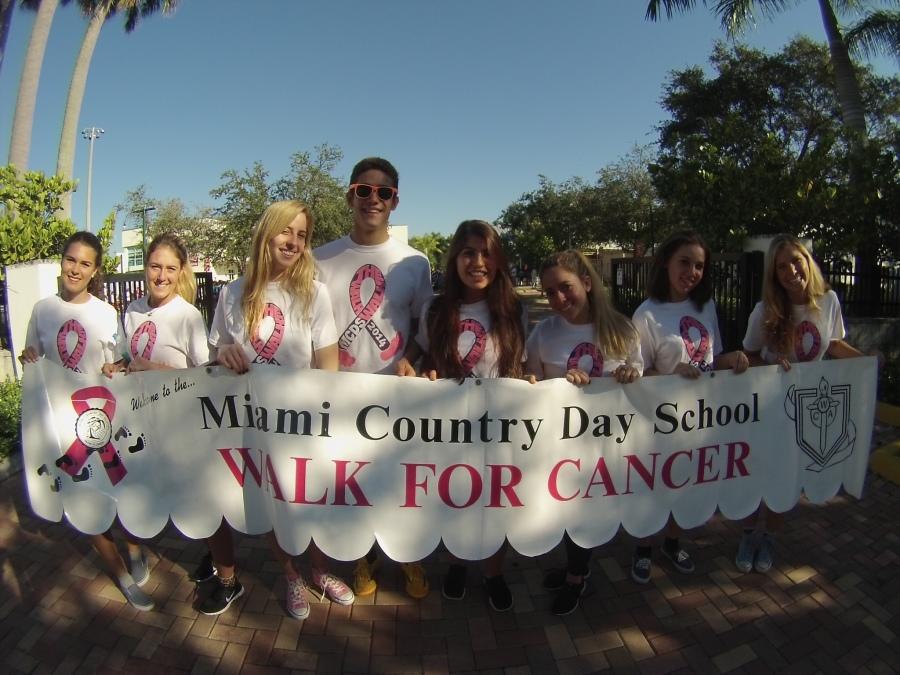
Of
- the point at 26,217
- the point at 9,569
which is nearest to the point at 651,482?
the point at 9,569

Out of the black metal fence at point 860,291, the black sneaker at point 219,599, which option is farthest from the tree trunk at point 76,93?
the black metal fence at point 860,291

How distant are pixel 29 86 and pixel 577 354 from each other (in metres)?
15.1

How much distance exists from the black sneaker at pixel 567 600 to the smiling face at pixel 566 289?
1.32 metres

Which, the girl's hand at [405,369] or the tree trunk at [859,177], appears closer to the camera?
the girl's hand at [405,369]

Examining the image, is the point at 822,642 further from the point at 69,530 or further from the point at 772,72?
the point at 772,72

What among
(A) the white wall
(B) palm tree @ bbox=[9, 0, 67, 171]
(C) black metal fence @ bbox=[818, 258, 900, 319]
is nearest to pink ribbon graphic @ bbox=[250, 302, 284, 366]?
(A) the white wall

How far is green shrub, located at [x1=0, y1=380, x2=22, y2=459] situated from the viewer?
14.9 ft

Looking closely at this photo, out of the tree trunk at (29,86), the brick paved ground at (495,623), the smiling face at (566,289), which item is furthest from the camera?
the tree trunk at (29,86)

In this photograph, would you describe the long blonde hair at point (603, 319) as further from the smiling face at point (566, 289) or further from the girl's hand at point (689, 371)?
the girl's hand at point (689, 371)

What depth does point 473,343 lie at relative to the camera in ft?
8.33

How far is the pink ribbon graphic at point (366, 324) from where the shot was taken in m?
2.69

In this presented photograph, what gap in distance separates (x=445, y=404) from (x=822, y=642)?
1.98 m

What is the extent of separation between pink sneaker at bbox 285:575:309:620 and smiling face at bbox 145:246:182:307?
5.07 feet

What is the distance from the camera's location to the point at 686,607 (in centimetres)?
266
